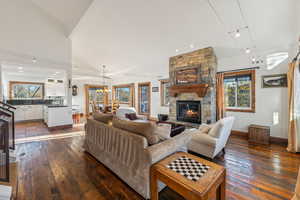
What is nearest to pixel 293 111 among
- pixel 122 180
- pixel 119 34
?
pixel 122 180

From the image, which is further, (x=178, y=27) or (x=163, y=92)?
(x=163, y=92)

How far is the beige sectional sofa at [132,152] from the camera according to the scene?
1556 millimetres

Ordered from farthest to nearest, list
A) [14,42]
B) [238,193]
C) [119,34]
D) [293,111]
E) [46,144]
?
1. [119,34]
2. [14,42]
3. [46,144]
4. [293,111]
5. [238,193]

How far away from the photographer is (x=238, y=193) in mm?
1686

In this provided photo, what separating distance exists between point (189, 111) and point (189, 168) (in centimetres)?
358

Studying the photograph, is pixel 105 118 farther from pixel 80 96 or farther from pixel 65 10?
pixel 80 96

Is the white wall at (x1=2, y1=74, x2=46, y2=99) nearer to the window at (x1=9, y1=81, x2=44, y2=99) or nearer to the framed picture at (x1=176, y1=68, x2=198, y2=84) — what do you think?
the window at (x1=9, y1=81, x2=44, y2=99)

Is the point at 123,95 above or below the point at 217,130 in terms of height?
above

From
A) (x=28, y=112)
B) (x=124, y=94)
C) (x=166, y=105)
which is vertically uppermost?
(x=124, y=94)

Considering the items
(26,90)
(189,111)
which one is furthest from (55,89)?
(189,111)

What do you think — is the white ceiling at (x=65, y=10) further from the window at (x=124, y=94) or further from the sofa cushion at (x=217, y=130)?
the sofa cushion at (x=217, y=130)

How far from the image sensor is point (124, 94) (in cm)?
909

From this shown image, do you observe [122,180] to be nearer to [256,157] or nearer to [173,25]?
[256,157]

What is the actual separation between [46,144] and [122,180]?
2789 mm
